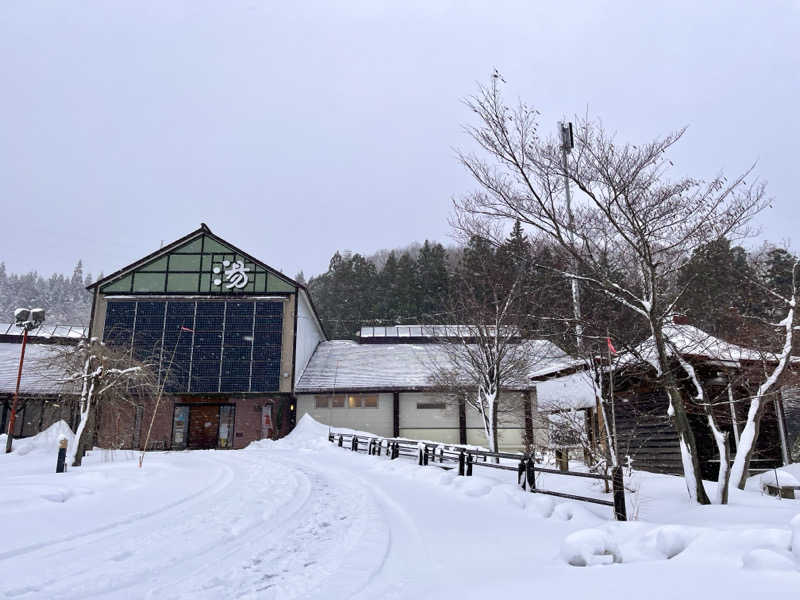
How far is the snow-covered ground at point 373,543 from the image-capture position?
14.3 feet

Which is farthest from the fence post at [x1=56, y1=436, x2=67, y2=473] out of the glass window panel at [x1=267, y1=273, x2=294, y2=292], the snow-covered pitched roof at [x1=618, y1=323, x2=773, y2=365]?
the glass window panel at [x1=267, y1=273, x2=294, y2=292]

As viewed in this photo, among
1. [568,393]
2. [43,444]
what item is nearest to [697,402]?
[568,393]

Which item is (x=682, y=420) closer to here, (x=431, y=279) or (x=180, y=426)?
(x=180, y=426)

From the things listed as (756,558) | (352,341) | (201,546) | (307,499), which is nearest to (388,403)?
(352,341)

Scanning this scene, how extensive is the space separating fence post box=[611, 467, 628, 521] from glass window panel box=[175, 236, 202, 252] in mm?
30525

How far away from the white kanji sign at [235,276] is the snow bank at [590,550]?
2924cm

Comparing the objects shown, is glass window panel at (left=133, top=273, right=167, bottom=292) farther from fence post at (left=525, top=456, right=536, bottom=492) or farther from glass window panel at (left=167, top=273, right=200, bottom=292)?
fence post at (left=525, top=456, right=536, bottom=492)

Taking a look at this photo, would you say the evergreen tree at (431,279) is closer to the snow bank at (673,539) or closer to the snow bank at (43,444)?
the snow bank at (43,444)

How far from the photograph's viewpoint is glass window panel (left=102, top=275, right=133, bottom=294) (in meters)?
31.8

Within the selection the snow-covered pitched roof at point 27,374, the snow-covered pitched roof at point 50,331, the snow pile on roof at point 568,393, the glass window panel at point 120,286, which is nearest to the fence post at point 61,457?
the snow pile on roof at point 568,393

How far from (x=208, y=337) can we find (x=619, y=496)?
1079 inches

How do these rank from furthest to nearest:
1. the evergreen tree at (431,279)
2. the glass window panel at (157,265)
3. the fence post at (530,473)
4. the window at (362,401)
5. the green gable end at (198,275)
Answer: the evergreen tree at (431,279) < the glass window panel at (157,265) < the green gable end at (198,275) < the window at (362,401) < the fence post at (530,473)

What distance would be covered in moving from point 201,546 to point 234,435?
25672 millimetres

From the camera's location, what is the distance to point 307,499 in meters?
9.51
